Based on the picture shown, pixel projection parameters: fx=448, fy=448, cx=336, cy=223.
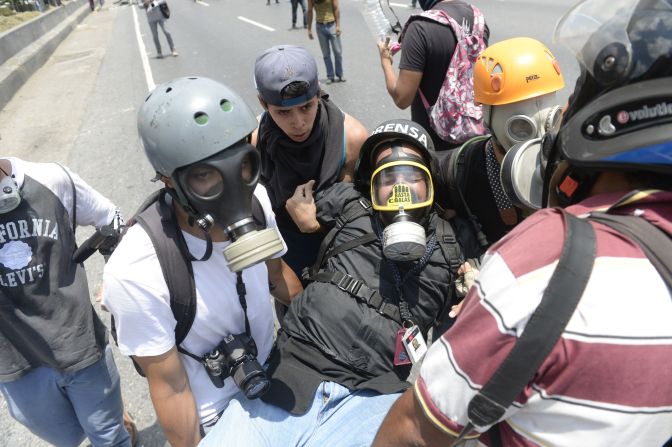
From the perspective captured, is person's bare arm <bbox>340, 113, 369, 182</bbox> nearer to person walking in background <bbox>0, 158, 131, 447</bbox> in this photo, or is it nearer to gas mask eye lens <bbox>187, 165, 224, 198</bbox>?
gas mask eye lens <bbox>187, 165, 224, 198</bbox>

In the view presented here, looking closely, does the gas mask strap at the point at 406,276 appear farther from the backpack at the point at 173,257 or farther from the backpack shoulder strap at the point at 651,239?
the backpack shoulder strap at the point at 651,239

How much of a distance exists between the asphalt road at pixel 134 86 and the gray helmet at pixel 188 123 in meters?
1.91

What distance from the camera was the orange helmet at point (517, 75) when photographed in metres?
1.82

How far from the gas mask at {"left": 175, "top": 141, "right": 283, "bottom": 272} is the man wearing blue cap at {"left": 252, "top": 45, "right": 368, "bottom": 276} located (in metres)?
0.69

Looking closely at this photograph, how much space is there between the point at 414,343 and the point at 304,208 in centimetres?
80

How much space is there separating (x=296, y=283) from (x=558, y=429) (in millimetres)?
1404

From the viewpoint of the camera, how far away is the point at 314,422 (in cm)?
157

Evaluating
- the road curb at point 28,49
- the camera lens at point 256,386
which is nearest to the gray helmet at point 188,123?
the camera lens at point 256,386

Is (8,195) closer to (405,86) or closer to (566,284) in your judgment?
(566,284)

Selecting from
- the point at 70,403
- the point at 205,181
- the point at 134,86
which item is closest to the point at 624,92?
the point at 205,181

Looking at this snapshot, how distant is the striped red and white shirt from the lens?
2.28 feet

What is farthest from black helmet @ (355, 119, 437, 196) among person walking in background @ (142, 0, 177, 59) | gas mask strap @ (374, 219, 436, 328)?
person walking in background @ (142, 0, 177, 59)

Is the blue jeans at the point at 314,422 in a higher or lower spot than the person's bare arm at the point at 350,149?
lower

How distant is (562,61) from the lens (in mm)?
6539
